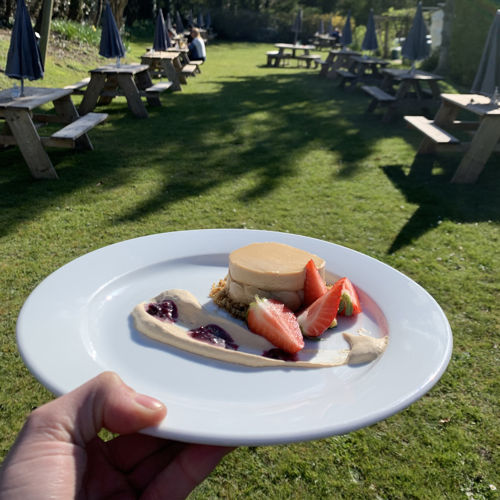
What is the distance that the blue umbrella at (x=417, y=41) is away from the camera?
10516mm

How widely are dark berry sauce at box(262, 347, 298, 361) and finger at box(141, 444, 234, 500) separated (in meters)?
0.41

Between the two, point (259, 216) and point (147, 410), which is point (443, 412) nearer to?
point (147, 410)

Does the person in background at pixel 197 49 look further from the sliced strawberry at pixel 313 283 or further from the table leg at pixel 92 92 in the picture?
the sliced strawberry at pixel 313 283

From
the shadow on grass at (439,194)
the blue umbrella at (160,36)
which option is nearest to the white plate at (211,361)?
the shadow on grass at (439,194)

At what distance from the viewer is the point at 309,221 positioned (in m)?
5.50

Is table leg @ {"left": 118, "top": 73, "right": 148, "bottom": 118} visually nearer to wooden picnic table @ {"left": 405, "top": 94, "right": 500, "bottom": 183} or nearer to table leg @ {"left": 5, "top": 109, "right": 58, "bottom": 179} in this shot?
table leg @ {"left": 5, "top": 109, "right": 58, "bottom": 179}

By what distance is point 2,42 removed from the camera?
1264cm

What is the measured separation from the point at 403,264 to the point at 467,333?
110 cm

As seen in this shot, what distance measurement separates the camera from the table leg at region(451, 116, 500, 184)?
654 cm

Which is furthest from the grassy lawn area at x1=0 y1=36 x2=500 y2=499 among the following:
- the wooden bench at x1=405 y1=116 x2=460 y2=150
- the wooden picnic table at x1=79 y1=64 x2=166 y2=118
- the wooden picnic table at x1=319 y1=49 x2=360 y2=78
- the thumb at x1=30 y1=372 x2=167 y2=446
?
the wooden picnic table at x1=319 y1=49 x2=360 y2=78

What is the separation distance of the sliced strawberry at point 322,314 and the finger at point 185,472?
0.62m

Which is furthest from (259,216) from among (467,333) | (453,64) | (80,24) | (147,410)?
(80,24)

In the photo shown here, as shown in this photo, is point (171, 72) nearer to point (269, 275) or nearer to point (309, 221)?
point (309, 221)

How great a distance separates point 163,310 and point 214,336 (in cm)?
30
